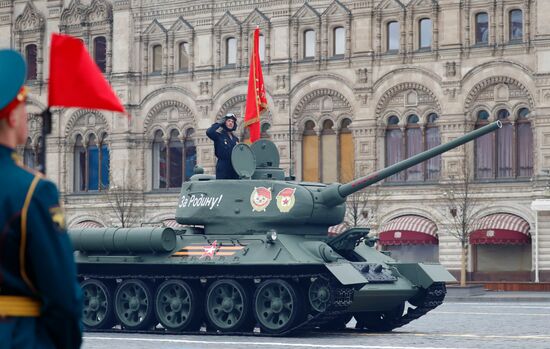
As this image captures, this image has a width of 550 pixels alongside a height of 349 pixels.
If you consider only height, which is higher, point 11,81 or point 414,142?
point 414,142

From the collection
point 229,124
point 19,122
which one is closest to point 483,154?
point 229,124

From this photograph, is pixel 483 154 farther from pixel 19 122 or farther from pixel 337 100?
pixel 19 122

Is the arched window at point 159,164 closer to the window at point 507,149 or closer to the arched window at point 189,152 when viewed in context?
the arched window at point 189,152

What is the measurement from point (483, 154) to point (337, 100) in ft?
19.9

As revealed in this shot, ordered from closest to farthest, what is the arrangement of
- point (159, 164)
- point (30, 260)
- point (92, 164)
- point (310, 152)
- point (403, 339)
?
1. point (30, 260)
2. point (403, 339)
3. point (310, 152)
4. point (159, 164)
5. point (92, 164)

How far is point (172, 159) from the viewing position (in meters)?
54.8

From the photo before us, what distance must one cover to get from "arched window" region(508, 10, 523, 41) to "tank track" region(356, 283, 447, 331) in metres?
25.7

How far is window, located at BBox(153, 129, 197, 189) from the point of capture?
54.3 metres

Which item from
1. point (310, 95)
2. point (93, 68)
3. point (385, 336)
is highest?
point (310, 95)

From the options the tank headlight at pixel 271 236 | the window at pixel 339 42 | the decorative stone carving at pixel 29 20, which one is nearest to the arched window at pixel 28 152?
the decorative stone carving at pixel 29 20

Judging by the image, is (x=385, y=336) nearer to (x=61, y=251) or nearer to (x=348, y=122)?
(x=61, y=251)

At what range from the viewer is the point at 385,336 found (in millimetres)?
20891

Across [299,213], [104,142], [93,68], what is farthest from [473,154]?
[93,68]

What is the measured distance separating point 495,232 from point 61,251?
41863mm
